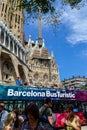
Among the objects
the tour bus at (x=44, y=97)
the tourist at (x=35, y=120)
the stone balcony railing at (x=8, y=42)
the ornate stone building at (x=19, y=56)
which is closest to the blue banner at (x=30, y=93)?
the tour bus at (x=44, y=97)

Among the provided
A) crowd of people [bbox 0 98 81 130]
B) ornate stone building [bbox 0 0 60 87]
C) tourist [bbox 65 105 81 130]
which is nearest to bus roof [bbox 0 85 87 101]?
ornate stone building [bbox 0 0 60 87]

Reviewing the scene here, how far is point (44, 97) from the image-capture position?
22656mm

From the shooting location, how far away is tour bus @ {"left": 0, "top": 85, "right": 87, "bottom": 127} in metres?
20.1

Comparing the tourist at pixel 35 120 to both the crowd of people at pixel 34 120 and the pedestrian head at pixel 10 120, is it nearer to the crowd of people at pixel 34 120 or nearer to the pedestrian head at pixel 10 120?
the crowd of people at pixel 34 120

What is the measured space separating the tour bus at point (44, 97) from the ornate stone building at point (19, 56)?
5.07 m

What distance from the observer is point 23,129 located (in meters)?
4.76

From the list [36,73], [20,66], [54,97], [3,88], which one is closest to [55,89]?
[54,97]


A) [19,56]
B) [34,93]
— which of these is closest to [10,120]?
[34,93]

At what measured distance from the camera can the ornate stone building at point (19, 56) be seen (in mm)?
55669

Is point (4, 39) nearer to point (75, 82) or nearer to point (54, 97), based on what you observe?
point (54, 97)

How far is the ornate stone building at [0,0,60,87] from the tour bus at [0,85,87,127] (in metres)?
5.07

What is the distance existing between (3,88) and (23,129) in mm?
15354

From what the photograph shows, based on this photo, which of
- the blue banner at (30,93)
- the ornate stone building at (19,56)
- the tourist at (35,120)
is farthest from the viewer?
the ornate stone building at (19,56)

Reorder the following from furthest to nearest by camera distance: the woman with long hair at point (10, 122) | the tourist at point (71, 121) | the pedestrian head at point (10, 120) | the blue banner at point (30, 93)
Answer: the blue banner at point (30, 93) < the tourist at point (71, 121) < the pedestrian head at point (10, 120) < the woman with long hair at point (10, 122)
